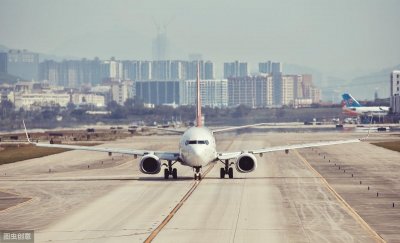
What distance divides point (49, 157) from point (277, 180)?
44.1 meters

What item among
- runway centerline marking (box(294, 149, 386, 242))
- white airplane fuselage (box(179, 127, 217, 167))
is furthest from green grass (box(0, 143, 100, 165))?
runway centerline marking (box(294, 149, 386, 242))

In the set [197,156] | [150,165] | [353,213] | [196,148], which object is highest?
[196,148]

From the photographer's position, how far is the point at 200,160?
6550cm

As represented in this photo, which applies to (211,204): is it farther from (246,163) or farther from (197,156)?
(246,163)

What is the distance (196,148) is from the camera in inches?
2554

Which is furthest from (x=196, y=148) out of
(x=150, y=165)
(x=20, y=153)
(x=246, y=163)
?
(x=20, y=153)

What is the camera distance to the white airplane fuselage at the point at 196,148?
6500 centimetres

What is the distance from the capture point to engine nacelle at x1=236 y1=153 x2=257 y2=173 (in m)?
67.8

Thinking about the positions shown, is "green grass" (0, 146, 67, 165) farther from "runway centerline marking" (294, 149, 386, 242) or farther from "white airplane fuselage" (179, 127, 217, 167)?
"runway centerline marking" (294, 149, 386, 242)

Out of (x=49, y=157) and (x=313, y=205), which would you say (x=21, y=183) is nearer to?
(x=313, y=205)

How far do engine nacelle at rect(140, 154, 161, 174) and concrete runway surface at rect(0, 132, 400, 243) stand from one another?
1191 mm

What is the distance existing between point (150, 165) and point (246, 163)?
6.75 m

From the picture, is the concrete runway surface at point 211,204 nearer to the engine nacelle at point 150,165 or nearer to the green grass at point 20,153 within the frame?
the engine nacelle at point 150,165

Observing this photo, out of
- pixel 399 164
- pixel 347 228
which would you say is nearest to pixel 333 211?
pixel 347 228
